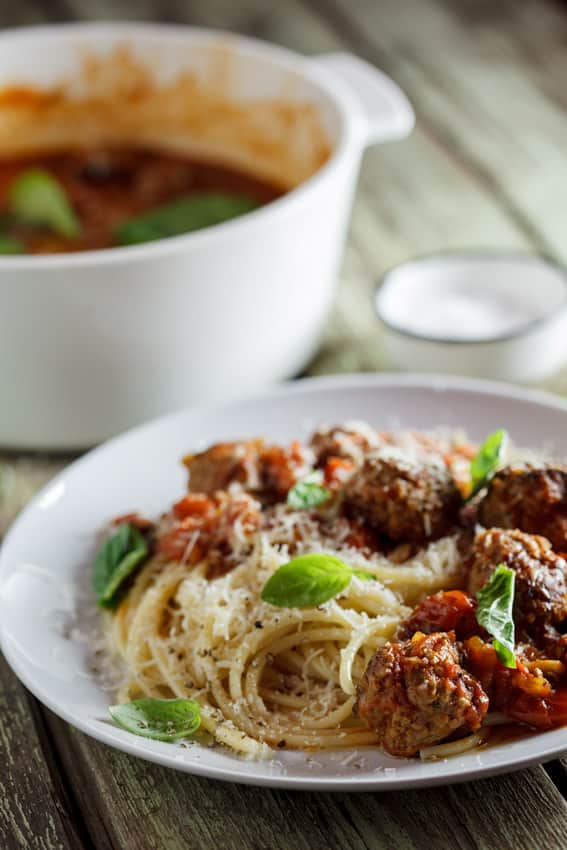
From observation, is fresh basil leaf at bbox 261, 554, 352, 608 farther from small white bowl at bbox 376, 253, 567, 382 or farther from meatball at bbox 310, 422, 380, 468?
small white bowl at bbox 376, 253, 567, 382

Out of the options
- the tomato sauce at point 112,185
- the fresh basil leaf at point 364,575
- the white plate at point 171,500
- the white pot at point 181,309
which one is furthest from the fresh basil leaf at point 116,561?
the tomato sauce at point 112,185

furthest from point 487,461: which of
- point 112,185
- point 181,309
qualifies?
point 112,185

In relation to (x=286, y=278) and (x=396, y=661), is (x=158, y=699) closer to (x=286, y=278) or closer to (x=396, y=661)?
(x=396, y=661)

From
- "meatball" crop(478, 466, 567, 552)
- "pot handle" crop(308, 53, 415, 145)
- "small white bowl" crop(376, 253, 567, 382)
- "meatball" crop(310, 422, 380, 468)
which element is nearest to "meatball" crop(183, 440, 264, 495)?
"meatball" crop(310, 422, 380, 468)

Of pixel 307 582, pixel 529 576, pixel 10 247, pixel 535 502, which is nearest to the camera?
pixel 529 576

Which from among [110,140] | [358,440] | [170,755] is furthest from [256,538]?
[110,140]

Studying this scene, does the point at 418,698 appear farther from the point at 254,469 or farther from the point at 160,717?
the point at 254,469
